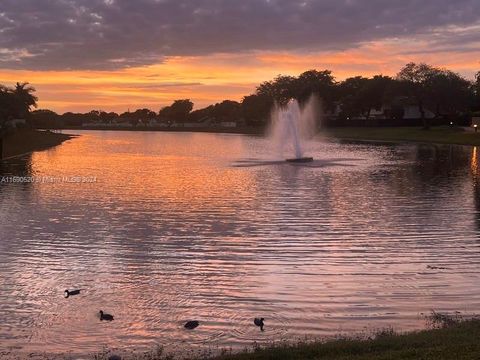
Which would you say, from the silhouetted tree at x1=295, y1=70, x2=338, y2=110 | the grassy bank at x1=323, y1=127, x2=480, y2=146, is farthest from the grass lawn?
the silhouetted tree at x1=295, y1=70, x2=338, y2=110

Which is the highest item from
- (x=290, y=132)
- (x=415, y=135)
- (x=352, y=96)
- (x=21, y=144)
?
(x=352, y=96)

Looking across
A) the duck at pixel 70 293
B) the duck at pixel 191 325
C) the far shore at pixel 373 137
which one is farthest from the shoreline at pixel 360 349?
the far shore at pixel 373 137

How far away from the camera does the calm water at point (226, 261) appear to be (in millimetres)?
11062

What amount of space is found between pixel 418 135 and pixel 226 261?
8128cm

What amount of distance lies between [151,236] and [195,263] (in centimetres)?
402

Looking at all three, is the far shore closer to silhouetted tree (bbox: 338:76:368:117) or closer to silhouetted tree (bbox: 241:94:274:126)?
silhouetted tree (bbox: 338:76:368:117)

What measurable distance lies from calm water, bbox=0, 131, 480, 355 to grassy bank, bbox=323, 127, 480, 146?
49826 millimetres

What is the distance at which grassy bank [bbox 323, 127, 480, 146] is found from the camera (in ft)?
260

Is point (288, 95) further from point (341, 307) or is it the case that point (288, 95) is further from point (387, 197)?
point (341, 307)

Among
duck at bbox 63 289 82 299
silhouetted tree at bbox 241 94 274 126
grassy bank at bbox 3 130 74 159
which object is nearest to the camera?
duck at bbox 63 289 82 299

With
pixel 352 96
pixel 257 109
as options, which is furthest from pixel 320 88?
pixel 257 109

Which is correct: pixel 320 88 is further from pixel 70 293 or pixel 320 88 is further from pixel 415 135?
pixel 70 293

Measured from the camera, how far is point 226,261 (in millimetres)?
15852

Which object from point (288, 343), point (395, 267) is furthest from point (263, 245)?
point (288, 343)
